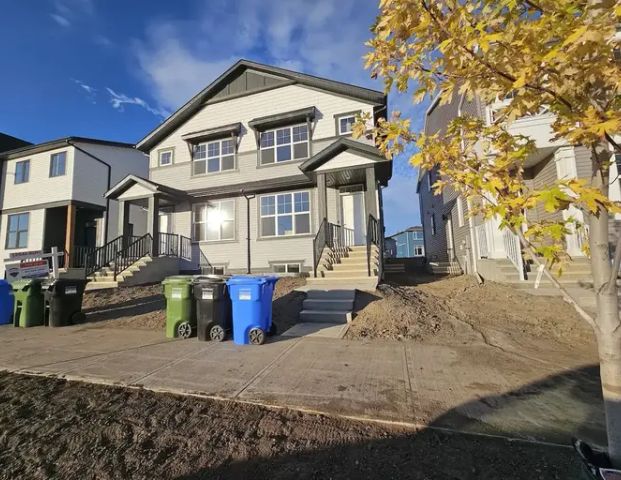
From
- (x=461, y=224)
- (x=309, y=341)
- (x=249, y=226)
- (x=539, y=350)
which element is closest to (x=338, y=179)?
(x=249, y=226)

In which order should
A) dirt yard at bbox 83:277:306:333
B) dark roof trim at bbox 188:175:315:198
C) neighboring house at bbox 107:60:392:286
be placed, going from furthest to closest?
dark roof trim at bbox 188:175:315:198 → neighboring house at bbox 107:60:392:286 → dirt yard at bbox 83:277:306:333

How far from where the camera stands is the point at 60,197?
16.1 metres

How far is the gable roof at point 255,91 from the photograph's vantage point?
39.9 feet

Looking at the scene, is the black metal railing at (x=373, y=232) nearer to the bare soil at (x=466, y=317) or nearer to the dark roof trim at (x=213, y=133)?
the bare soil at (x=466, y=317)

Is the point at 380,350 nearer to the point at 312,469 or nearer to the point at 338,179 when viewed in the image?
the point at 312,469

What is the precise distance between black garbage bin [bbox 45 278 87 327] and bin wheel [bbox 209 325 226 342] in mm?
4578

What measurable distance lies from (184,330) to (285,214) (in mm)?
7352

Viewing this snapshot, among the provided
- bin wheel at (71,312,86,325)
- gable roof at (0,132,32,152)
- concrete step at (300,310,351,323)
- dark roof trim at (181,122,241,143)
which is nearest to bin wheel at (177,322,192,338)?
concrete step at (300,310,351,323)

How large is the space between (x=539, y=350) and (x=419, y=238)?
4097cm

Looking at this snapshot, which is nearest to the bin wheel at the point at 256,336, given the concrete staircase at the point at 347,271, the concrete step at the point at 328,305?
the concrete step at the point at 328,305

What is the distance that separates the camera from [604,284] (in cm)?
193

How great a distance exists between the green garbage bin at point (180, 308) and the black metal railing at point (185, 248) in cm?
788

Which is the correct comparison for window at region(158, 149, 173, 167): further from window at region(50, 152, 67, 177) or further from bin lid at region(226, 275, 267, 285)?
bin lid at region(226, 275, 267, 285)

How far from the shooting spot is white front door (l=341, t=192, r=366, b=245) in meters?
12.0
